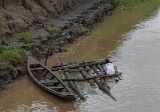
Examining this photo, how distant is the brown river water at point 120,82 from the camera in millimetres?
13766

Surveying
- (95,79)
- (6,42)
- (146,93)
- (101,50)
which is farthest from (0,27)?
(146,93)

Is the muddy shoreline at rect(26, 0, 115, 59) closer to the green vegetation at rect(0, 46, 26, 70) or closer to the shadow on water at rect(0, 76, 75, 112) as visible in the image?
the green vegetation at rect(0, 46, 26, 70)

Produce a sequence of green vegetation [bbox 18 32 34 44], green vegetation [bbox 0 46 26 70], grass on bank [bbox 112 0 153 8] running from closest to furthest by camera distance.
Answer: green vegetation [bbox 0 46 26 70]
green vegetation [bbox 18 32 34 44]
grass on bank [bbox 112 0 153 8]

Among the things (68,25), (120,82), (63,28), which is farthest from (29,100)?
(68,25)

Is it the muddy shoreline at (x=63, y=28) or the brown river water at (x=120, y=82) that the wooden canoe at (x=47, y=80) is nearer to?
the brown river water at (x=120, y=82)

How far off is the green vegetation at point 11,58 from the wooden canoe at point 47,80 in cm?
40

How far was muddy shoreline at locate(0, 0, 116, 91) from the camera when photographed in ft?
63.0

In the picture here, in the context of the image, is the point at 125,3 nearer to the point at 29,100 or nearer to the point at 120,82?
the point at 120,82

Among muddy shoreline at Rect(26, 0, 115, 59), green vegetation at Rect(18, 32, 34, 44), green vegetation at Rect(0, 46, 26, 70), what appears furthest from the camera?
muddy shoreline at Rect(26, 0, 115, 59)

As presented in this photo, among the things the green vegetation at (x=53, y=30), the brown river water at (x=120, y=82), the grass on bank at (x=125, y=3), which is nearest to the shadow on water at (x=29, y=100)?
the brown river water at (x=120, y=82)

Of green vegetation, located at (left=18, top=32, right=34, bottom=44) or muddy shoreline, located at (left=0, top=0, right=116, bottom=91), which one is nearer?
muddy shoreline, located at (left=0, top=0, right=116, bottom=91)

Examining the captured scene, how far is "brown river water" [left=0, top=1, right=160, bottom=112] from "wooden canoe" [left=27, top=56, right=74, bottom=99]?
341 mm

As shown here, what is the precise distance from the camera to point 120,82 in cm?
1586

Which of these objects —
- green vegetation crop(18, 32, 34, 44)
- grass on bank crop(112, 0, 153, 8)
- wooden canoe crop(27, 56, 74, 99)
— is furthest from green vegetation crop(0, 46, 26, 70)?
grass on bank crop(112, 0, 153, 8)
